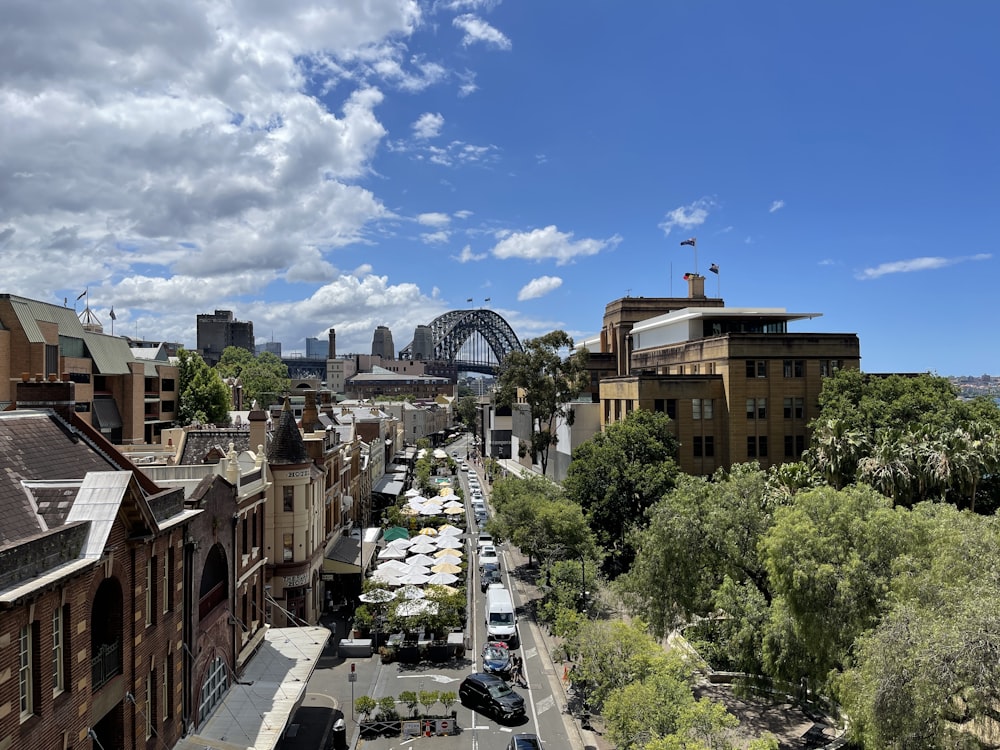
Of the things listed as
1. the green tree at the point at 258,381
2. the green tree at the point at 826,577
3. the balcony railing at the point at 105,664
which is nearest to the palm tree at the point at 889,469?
the green tree at the point at 826,577

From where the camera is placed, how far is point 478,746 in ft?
91.3

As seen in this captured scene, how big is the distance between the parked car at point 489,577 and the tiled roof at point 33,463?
3663cm

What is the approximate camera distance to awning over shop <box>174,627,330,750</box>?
72.4 feet

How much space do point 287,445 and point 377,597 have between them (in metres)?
10.8

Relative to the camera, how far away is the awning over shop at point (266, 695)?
22.1m

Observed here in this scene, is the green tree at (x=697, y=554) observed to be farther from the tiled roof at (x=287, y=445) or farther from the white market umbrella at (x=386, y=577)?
the tiled roof at (x=287, y=445)

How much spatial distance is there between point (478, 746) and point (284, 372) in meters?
155

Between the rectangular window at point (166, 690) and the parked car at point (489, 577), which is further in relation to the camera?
the parked car at point (489, 577)

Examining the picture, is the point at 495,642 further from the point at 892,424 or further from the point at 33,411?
the point at 892,424

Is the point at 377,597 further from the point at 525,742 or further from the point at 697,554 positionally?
the point at 697,554

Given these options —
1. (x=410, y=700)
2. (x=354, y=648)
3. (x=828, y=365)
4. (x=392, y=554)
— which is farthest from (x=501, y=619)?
(x=828, y=365)

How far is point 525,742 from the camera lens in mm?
25969

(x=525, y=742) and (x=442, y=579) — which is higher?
(x=442, y=579)

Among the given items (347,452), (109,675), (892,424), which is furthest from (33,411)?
(892,424)
